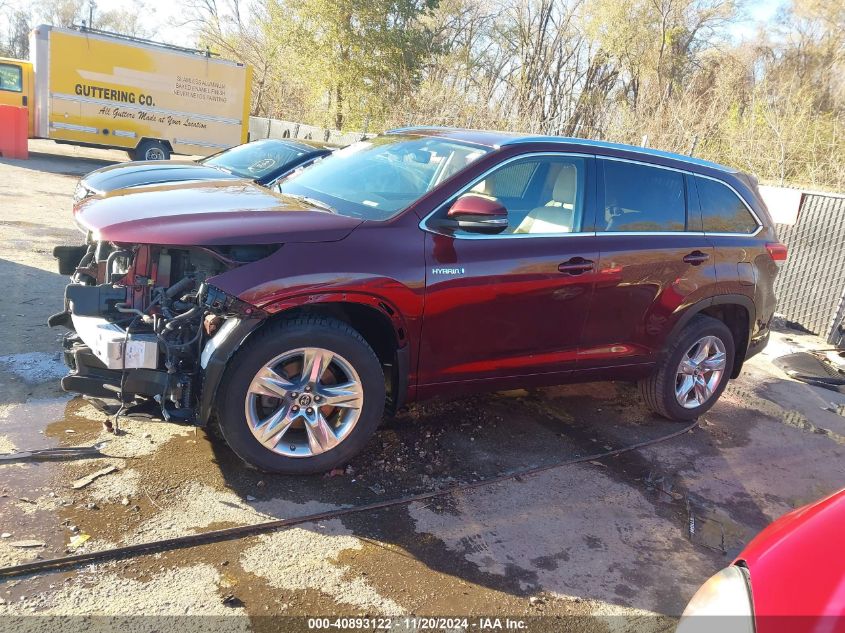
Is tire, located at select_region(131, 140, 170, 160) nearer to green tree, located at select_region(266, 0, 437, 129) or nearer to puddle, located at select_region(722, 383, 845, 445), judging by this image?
green tree, located at select_region(266, 0, 437, 129)

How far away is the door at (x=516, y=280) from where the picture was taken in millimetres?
3721

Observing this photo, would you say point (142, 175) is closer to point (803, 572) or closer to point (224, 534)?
point (224, 534)

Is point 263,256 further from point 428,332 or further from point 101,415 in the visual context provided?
point 101,415

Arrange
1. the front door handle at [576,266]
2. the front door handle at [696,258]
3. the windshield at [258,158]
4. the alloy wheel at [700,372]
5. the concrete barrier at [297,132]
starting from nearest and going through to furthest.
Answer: the front door handle at [576,266] → the front door handle at [696,258] → the alloy wheel at [700,372] → the windshield at [258,158] → the concrete barrier at [297,132]

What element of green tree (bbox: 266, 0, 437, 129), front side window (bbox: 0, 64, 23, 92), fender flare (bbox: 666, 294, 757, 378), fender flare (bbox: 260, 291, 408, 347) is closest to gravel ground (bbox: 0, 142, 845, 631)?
fender flare (bbox: 666, 294, 757, 378)

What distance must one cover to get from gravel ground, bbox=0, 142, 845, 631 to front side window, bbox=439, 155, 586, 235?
145 centimetres

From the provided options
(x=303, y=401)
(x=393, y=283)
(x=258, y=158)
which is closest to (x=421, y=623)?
(x=303, y=401)

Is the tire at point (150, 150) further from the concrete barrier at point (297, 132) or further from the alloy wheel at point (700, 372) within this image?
the alloy wheel at point (700, 372)

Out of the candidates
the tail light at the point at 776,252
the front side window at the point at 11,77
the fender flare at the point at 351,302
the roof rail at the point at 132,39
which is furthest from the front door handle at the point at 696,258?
the front side window at the point at 11,77

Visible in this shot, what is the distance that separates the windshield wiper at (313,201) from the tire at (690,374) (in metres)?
2.69

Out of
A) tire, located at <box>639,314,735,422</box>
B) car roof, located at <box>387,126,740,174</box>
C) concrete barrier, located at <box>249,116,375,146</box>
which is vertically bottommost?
tire, located at <box>639,314,735,422</box>

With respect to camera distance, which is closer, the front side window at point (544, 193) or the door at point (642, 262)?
the front side window at point (544, 193)

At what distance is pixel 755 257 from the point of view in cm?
511

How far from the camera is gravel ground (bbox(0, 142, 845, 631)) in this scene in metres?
2.75
